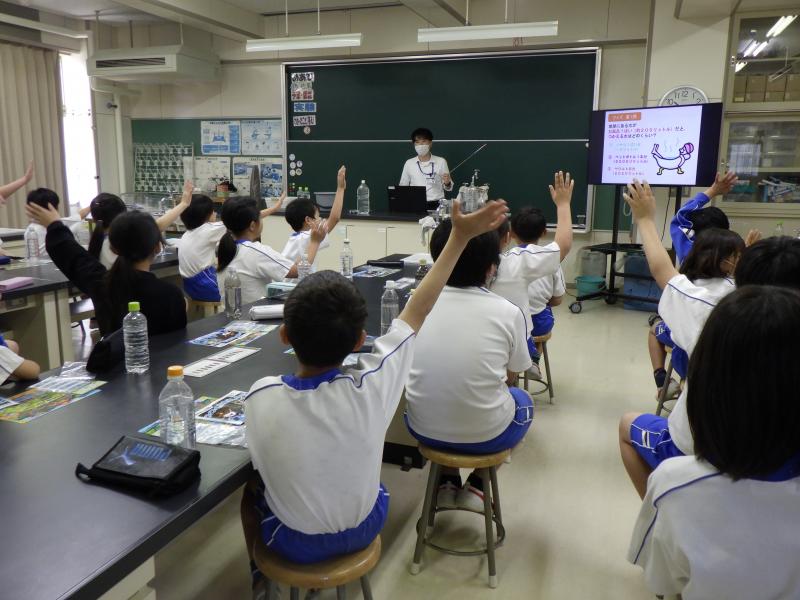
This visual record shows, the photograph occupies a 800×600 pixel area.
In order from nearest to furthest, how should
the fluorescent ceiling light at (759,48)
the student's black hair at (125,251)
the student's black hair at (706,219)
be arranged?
1. the student's black hair at (125,251)
2. the student's black hair at (706,219)
3. the fluorescent ceiling light at (759,48)

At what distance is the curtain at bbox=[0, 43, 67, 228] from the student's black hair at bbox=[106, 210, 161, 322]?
5896mm

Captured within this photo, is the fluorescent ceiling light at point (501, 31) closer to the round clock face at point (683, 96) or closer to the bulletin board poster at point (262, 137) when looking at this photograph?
the round clock face at point (683, 96)

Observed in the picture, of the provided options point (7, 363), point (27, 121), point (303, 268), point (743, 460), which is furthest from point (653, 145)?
point (27, 121)

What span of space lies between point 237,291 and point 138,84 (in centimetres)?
717

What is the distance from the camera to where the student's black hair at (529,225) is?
3211 millimetres

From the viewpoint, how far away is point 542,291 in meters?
3.29

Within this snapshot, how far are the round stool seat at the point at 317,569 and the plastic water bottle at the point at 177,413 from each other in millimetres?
327

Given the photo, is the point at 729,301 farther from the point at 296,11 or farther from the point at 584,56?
the point at 296,11

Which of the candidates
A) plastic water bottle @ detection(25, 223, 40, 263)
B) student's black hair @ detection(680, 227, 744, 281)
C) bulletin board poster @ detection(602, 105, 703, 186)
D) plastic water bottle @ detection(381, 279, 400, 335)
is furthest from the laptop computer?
student's black hair @ detection(680, 227, 744, 281)

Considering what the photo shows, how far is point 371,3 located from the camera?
22.9ft

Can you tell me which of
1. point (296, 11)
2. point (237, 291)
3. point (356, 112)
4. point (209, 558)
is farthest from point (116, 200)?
point (296, 11)

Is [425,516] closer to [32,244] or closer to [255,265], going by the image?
[255,265]

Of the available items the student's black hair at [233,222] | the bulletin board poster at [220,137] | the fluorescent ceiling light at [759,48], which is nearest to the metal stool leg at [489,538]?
the student's black hair at [233,222]

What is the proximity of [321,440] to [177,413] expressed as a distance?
0.44 metres
